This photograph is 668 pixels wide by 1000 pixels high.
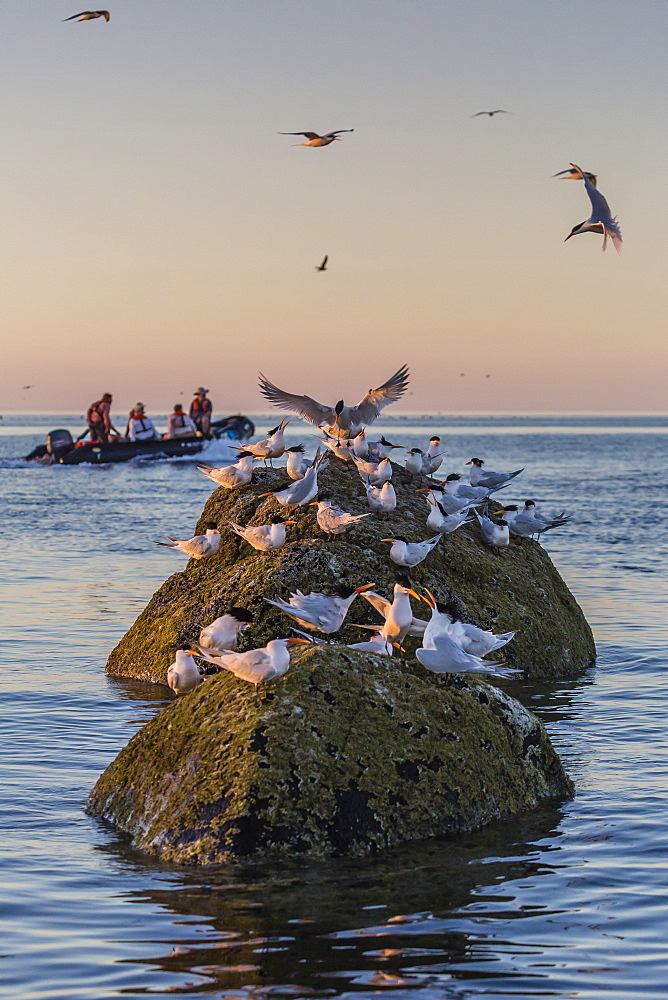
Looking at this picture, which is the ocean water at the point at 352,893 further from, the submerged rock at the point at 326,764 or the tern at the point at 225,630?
the tern at the point at 225,630

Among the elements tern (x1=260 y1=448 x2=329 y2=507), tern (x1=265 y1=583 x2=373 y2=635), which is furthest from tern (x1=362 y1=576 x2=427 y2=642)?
tern (x1=260 y1=448 x2=329 y2=507)

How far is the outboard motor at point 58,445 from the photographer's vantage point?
173 ft

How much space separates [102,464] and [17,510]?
21882 millimetres

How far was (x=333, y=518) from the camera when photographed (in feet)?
35.6

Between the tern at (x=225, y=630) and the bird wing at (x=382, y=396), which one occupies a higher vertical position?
the bird wing at (x=382, y=396)

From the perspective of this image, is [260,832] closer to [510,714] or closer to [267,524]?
[510,714]

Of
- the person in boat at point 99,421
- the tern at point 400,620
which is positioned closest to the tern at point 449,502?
the tern at point 400,620

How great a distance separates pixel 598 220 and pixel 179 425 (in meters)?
41.0

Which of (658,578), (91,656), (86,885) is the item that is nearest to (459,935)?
(86,885)

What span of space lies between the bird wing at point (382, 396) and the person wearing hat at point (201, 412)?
127 ft

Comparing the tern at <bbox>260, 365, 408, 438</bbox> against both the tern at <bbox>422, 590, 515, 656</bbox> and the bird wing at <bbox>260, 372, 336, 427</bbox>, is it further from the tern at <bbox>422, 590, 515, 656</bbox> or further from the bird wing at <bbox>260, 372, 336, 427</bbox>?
the tern at <bbox>422, 590, 515, 656</bbox>

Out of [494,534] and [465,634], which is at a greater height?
[494,534]

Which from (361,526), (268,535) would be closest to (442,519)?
(361,526)

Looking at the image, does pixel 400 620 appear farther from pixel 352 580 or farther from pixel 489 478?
pixel 489 478
